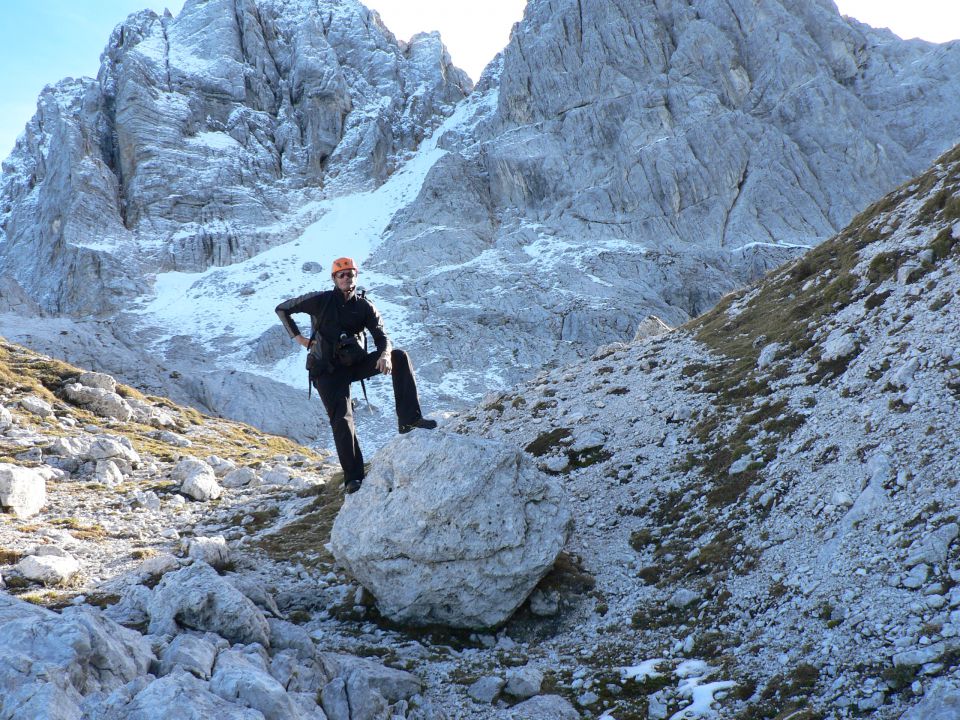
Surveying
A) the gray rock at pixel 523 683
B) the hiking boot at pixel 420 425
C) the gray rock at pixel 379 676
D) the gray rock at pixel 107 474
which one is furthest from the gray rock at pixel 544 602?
the gray rock at pixel 107 474

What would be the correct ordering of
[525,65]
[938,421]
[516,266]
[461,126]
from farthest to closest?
1. [461,126]
2. [525,65]
3. [516,266]
4. [938,421]

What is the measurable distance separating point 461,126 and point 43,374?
161320 mm

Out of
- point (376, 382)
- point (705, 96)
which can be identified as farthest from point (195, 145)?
point (705, 96)

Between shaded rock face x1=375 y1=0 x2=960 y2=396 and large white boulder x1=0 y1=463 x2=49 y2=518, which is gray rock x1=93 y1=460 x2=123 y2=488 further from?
shaded rock face x1=375 y1=0 x2=960 y2=396

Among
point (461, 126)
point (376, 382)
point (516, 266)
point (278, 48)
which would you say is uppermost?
point (278, 48)

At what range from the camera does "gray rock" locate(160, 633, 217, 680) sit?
639 cm

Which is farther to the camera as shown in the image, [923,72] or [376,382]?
[923,72]

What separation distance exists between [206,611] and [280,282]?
141 m

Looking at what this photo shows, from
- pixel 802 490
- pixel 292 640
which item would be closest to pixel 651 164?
pixel 802 490

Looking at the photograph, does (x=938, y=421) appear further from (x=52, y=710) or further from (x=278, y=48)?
(x=278, y=48)

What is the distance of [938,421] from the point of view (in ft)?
27.5

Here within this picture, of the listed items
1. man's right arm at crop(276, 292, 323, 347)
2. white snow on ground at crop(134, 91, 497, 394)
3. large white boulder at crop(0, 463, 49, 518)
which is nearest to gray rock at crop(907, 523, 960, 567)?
man's right arm at crop(276, 292, 323, 347)

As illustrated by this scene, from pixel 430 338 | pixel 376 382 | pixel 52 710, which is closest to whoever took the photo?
pixel 52 710

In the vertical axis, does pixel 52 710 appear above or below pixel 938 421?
below
